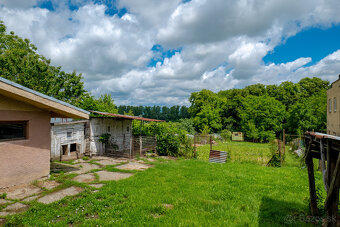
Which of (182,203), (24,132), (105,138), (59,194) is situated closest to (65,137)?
(105,138)

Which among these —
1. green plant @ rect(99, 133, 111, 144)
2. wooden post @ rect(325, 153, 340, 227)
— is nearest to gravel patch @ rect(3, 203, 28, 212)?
wooden post @ rect(325, 153, 340, 227)

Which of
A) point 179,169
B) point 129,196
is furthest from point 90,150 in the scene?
point 129,196

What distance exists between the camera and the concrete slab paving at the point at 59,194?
208 inches

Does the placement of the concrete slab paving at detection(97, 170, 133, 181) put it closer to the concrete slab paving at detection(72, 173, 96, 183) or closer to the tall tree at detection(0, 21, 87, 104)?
the concrete slab paving at detection(72, 173, 96, 183)

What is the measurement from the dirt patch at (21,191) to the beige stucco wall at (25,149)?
10.2 inches

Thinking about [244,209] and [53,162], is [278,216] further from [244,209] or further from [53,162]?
[53,162]

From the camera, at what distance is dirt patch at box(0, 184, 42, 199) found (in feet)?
18.2

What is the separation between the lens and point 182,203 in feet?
17.5

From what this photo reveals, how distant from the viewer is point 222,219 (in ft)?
14.9

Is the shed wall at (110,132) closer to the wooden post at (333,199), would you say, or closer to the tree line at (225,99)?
the tree line at (225,99)

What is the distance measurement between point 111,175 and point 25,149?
327cm

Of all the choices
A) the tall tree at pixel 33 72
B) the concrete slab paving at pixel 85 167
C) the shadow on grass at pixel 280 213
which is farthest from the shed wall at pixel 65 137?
the tall tree at pixel 33 72

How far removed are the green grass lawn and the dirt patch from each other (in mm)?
1033

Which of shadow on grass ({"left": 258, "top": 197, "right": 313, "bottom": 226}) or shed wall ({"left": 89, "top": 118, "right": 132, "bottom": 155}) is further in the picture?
shed wall ({"left": 89, "top": 118, "right": 132, "bottom": 155})
